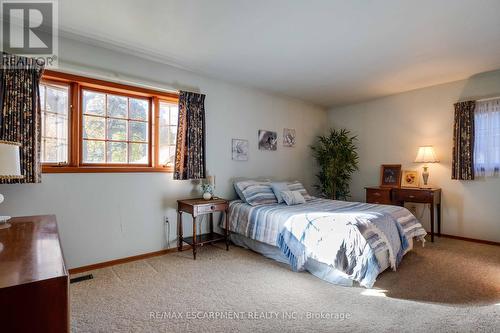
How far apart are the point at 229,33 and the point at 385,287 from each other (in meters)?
2.85

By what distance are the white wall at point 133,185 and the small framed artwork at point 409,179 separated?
226 cm

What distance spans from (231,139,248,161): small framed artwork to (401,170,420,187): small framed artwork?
2776 mm

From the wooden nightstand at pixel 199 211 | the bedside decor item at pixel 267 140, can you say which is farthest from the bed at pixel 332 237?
the bedside decor item at pixel 267 140

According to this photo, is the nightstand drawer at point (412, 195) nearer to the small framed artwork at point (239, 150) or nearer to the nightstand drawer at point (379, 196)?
the nightstand drawer at point (379, 196)

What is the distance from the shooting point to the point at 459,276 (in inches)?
104

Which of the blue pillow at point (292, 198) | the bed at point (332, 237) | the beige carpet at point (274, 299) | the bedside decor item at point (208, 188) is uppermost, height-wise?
the bedside decor item at point (208, 188)

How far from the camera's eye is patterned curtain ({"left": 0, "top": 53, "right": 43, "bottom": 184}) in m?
2.27

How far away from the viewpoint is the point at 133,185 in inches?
122

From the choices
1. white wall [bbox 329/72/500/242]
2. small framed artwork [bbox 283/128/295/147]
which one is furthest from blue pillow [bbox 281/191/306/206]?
white wall [bbox 329/72/500/242]

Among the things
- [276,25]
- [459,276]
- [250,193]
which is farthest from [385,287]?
[276,25]

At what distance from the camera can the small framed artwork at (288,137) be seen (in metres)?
4.85

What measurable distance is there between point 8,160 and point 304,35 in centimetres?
265

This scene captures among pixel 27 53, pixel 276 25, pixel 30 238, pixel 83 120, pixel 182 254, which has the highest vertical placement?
pixel 276 25

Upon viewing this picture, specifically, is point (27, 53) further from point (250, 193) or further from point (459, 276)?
point (459, 276)
